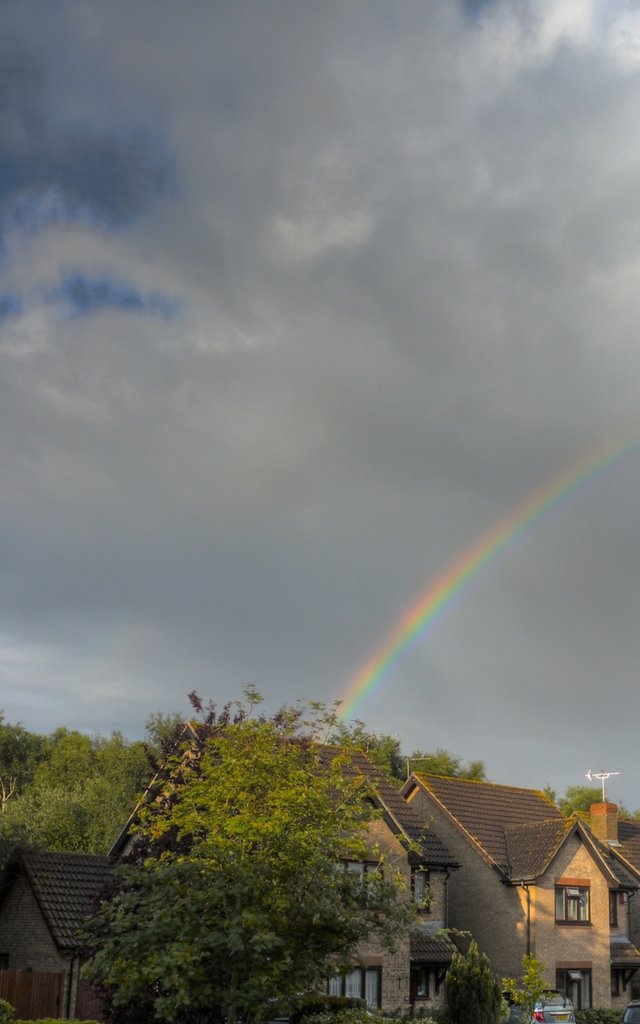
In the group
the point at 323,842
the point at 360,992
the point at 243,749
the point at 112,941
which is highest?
the point at 243,749

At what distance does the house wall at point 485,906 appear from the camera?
49.3m

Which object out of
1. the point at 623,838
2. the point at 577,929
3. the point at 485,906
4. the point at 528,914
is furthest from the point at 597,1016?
the point at 623,838

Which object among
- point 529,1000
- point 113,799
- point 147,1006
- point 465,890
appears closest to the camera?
point 147,1006

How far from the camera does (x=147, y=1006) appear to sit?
1077 inches

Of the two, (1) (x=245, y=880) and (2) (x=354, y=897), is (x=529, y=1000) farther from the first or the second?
(1) (x=245, y=880)

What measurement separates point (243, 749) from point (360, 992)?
21.2 m

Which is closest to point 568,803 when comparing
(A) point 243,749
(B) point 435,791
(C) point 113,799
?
(C) point 113,799

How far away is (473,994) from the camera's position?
36406 mm

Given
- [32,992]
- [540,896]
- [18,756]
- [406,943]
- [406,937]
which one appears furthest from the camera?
[18,756]

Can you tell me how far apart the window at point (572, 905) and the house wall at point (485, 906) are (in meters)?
1.81

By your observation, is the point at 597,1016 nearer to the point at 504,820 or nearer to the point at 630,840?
the point at 504,820

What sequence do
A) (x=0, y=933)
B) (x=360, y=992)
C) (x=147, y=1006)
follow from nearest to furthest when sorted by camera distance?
(x=147, y=1006)
(x=0, y=933)
(x=360, y=992)

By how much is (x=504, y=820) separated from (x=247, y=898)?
37862 mm

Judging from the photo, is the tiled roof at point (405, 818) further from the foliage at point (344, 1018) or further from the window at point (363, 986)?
the foliage at point (344, 1018)
